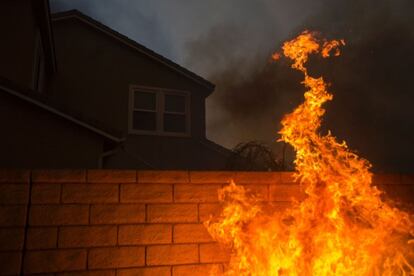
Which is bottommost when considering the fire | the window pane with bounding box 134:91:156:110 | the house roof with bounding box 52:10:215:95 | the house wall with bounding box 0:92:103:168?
the fire

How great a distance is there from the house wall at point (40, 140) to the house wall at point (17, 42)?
111 cm

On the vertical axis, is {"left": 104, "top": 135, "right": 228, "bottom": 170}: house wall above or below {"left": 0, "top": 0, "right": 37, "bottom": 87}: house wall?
below

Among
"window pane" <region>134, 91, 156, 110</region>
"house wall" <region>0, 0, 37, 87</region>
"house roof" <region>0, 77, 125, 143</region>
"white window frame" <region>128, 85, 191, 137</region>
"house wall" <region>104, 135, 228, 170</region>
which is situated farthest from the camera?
"window pane" <region>134, 91, 156, 110</region>

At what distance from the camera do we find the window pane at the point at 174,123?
15.2 m

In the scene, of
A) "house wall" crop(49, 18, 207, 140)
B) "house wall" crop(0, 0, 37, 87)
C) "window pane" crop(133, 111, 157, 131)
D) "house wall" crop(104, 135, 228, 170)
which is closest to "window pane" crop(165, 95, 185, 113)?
"house wall" crop(49, 18, 207, 140)

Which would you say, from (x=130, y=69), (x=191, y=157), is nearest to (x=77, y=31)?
(x=130, y=69)

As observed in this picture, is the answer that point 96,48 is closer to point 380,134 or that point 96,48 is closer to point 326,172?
point 326,172

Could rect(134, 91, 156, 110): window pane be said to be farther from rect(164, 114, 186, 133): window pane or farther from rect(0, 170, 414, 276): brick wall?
rect(0, 170, 414, 276): brick wall

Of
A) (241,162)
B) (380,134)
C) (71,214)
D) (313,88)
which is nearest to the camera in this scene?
(71,214)

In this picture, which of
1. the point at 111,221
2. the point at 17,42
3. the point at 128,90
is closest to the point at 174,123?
the point at 128,90

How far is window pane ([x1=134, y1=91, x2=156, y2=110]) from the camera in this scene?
49.1 ft

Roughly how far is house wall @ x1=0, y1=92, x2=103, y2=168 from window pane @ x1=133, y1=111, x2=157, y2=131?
5.47 meters

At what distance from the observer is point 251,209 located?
4121mm

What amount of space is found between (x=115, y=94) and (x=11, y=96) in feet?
21.5
